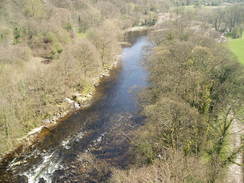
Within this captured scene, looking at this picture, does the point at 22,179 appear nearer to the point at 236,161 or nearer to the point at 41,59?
the point at 236,161

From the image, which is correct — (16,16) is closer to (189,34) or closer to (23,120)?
(23,120)

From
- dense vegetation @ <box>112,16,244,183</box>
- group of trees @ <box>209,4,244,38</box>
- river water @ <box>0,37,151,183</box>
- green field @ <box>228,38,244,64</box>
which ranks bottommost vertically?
river water @ <box>0,37,151,183</box>

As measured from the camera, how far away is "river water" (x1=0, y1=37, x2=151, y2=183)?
23.3 metres

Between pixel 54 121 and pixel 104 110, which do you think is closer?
pixel 54 121

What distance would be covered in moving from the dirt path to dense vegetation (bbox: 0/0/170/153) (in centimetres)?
2567

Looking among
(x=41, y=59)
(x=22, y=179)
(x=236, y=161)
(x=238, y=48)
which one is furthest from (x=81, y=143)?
(x=238, y=48)

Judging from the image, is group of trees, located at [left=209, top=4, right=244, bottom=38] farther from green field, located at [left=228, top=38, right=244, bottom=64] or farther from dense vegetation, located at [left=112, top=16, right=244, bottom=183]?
dense vegetation, located at [left=112, top=16, right=244, bottom=183]

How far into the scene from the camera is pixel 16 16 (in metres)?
58.6

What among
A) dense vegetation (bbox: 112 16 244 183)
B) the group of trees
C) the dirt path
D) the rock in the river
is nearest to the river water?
the rock in the river

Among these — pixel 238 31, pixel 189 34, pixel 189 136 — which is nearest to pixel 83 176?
pixel 189 136

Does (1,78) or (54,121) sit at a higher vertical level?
(1,78)

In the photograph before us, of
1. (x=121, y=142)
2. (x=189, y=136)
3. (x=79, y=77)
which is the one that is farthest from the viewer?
(x=79, y=77)

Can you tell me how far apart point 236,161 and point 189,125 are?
20.8 feet

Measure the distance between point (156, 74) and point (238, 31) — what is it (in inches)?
2277
